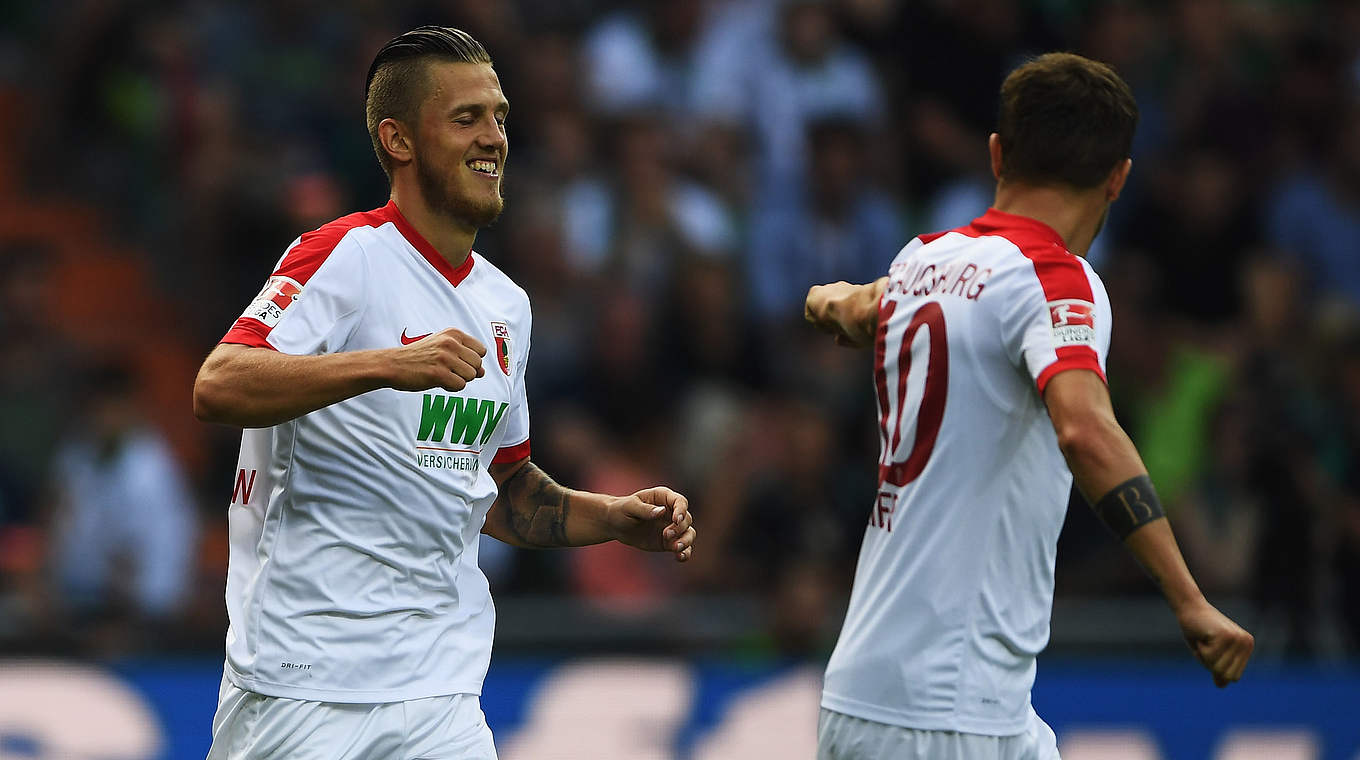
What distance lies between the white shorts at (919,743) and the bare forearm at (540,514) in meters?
0.82

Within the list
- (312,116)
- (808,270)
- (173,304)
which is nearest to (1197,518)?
(808,270)

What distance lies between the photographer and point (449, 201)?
4145 mm

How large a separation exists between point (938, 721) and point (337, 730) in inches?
54.3

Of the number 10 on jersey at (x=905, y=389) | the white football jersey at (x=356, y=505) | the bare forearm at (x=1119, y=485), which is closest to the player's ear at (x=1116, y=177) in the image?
the number 10 on jersey at (x=905, y=389)

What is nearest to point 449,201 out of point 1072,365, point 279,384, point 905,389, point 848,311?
point 279,384

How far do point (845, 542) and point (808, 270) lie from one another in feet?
7.09

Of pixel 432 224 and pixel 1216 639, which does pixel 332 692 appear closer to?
pixel 432 224

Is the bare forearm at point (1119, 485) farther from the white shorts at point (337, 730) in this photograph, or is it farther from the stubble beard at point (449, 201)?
the white shorts at point (337, 730)

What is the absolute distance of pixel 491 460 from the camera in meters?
4.34

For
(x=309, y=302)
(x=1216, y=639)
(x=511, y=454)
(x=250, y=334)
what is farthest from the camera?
(x=511, y=454)

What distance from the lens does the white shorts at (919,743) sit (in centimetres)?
390

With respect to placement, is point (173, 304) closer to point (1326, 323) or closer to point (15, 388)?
point (15, 388)

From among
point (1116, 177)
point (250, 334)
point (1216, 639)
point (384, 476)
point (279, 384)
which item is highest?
point (1116, 177)

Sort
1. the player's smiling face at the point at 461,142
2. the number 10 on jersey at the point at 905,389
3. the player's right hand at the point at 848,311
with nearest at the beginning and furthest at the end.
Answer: the number 10 on jersey at the point at 905,389
the player's smiling face at the point at 461,142
the player's right hand at the point at 848,311
